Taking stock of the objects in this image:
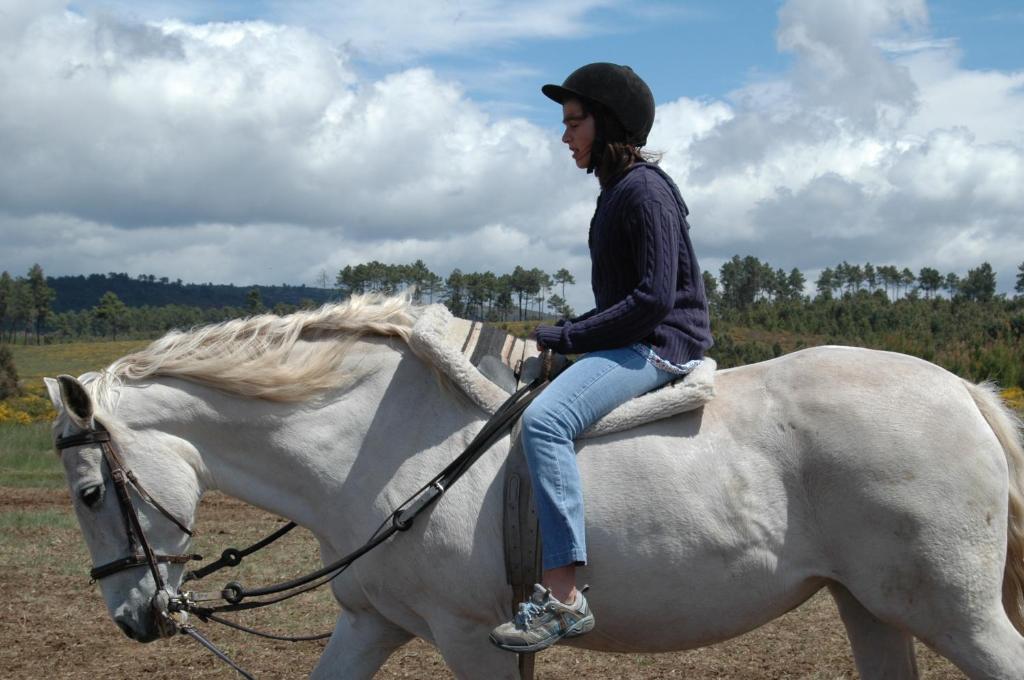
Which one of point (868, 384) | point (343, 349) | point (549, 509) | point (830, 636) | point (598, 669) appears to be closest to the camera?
point (549, 509)

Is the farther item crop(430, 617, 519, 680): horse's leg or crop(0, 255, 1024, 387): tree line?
crop(0, 255, 1024, 387): tree line

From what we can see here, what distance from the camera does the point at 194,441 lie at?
3.78 metres

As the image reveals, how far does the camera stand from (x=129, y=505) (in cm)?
361

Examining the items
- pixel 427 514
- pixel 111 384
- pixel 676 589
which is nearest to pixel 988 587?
pixel 676 589

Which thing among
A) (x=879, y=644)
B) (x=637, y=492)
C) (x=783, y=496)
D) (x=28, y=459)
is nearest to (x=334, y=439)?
(x=637, y=492)

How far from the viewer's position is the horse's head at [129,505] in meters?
3.63

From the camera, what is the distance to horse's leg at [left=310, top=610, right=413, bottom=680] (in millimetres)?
3803

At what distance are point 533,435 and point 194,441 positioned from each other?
55.7 inches

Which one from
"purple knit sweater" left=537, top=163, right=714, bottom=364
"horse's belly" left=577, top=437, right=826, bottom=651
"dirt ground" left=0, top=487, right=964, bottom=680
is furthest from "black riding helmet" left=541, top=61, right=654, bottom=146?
"dirt ground" left=0, top=487, right=964, bottom=680

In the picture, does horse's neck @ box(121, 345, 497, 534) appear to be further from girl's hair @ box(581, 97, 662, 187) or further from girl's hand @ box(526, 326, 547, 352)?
girl's hair @ box(581, 97, 662, 187)

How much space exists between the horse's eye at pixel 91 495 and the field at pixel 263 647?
2835mm

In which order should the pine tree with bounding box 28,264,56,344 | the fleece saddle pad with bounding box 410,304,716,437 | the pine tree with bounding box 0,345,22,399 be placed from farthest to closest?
the pine tree with bounding box 28,264,56,344 → the pine tree with bounding box 0,345,22,399 → the fleece saddle pad with bounding box 410,304,716,437

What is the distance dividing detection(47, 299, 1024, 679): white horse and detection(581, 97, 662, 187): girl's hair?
95 cm

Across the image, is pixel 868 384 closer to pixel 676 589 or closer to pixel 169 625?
pixel 676 589
